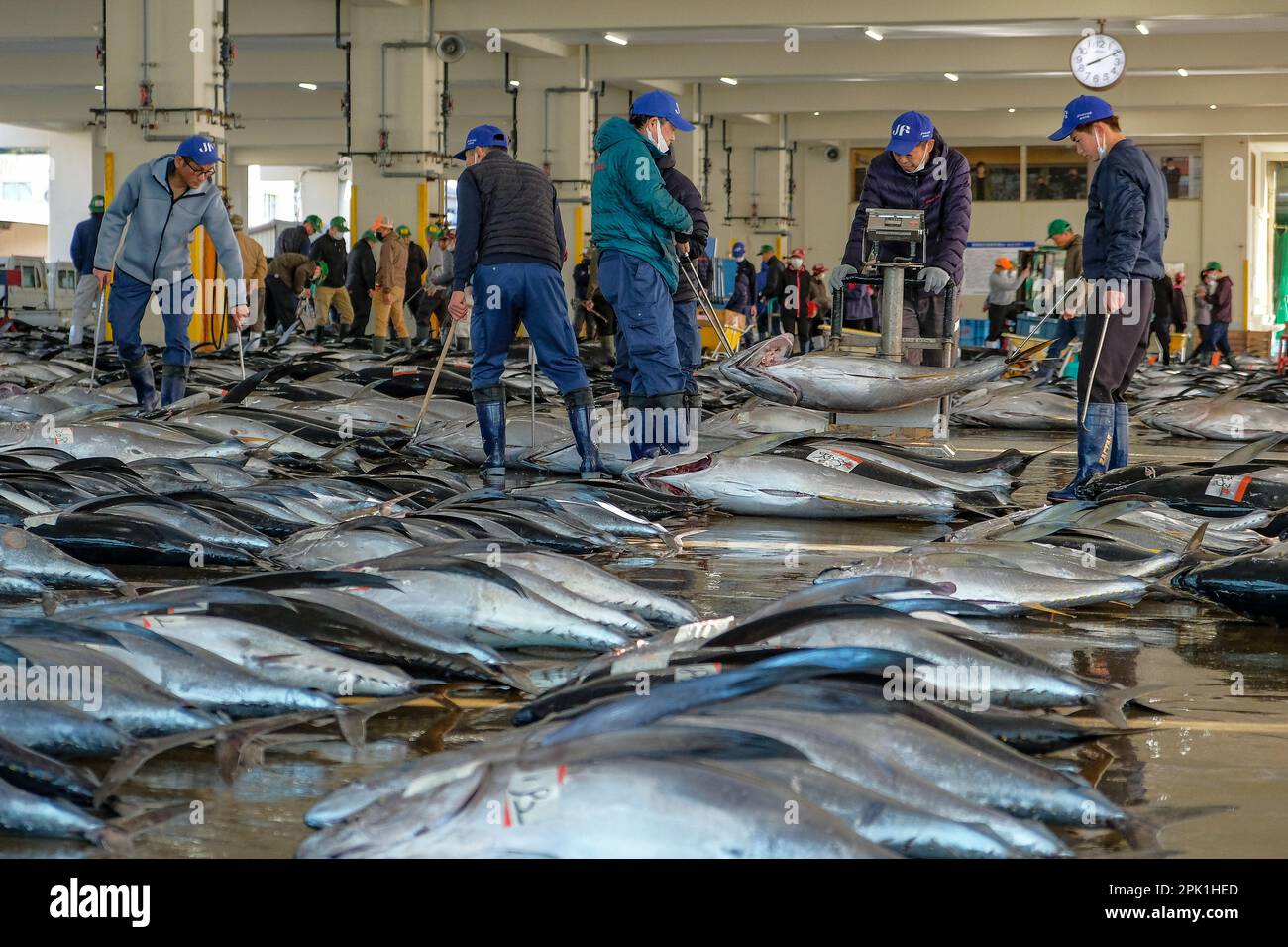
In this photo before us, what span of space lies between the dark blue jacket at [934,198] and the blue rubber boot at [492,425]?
2.33 m

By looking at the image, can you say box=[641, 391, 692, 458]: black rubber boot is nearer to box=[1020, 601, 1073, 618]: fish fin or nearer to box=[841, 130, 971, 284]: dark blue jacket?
box=[841, 130, 971, 284]: dark blue jacket

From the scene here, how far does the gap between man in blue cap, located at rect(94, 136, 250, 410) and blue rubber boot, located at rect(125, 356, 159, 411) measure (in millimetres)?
14

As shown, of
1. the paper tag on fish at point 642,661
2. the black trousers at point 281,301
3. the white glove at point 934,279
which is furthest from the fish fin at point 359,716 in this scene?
the black trousers at point 281,301

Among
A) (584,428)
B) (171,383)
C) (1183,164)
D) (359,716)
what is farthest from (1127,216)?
(1183,164)

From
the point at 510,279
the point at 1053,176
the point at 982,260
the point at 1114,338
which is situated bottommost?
the point at 1114,338

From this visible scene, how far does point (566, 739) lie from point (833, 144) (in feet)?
141

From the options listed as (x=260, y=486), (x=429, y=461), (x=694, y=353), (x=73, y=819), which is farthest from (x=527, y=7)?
(x=73, y=819)

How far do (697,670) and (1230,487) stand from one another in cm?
430

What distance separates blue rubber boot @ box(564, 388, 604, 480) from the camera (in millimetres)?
8180

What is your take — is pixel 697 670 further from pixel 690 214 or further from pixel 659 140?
pixel 690 214

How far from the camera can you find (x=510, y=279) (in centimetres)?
803

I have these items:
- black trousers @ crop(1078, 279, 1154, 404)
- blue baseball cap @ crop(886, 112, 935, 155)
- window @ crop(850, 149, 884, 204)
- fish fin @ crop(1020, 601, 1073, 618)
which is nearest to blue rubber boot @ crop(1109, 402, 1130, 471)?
black trousers @ crop(1078, 279, 1154, 404)
